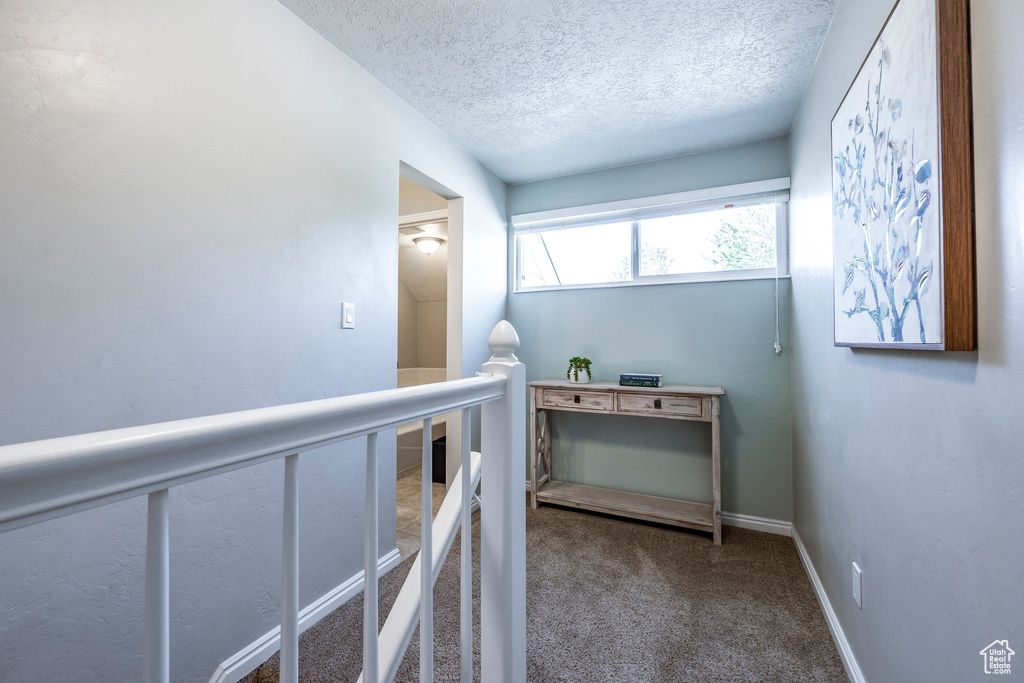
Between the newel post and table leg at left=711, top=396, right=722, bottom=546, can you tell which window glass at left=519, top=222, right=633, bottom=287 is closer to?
table leg at left=711, top=396, right=722, bottom=546

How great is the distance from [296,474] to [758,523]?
2.85 m

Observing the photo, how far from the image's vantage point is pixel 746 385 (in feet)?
8.73

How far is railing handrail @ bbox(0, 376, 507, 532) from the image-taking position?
1.05ft

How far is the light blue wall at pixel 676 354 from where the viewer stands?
8.59ft

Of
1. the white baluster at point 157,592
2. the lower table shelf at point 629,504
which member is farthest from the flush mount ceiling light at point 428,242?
the white baluster at point 157,592

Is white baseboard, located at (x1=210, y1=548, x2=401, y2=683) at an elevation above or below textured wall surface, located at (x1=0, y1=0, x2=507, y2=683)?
below

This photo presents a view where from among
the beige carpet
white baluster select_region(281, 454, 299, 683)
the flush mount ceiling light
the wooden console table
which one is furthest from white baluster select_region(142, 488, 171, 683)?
the flush mount ceiling light

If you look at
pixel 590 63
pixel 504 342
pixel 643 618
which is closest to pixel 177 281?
pixel 504 342

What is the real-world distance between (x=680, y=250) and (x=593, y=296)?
0.64 meters

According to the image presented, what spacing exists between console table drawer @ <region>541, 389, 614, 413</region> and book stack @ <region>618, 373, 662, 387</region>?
0.13m

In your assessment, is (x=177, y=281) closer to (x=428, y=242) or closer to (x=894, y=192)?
(x=894, y=192)

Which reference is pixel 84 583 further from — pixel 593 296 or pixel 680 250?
pixel 680 250

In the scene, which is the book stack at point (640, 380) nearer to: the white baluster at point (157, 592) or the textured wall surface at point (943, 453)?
the textured wall surface at point (943, 453)

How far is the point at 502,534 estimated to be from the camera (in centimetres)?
93
